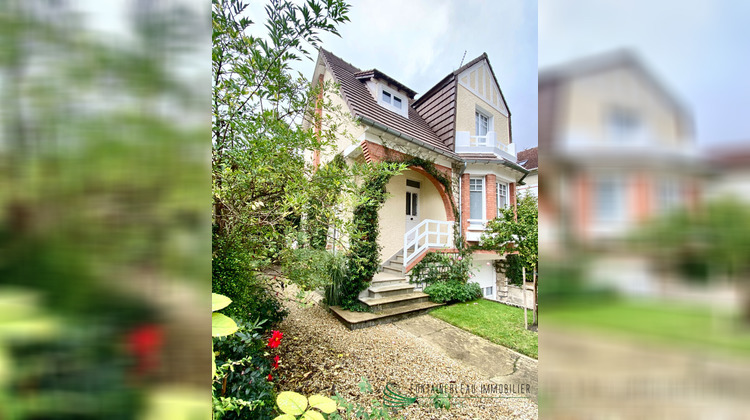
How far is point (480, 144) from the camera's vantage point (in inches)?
213

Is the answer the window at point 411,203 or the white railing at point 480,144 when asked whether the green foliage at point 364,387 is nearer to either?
the window at point 411,203

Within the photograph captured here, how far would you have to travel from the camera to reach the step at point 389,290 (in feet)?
14.0

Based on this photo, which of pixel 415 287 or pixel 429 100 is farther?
pixel 429 100

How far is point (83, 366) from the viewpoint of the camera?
29 centimetres

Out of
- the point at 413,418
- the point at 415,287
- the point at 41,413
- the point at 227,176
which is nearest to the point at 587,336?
the point at 41,413

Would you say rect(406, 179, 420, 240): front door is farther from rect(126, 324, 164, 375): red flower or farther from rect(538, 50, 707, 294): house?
rect(126, 324, 164, 375): red flower

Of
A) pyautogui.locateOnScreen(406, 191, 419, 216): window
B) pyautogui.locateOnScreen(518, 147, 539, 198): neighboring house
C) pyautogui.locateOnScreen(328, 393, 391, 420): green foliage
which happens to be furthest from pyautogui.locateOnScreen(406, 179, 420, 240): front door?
pyautogui.locateOnScreen(518, 147, 539, 198): neighboring house

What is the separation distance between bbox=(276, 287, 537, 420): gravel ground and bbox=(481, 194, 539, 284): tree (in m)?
1.75

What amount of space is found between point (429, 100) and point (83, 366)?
20.5 feet

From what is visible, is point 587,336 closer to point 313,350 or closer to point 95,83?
point 95,83

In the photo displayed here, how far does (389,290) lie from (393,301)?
0.29m

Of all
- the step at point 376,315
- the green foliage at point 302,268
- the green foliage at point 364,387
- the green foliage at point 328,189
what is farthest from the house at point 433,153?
the green foliage at point 328,189

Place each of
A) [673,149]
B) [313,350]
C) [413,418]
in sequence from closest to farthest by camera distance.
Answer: [673,149] → [413,418] → [313,350]

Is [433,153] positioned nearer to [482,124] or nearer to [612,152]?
[482,124]
